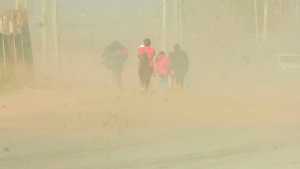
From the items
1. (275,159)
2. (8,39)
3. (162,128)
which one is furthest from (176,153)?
(8,39)

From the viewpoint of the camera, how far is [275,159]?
12.8 meters

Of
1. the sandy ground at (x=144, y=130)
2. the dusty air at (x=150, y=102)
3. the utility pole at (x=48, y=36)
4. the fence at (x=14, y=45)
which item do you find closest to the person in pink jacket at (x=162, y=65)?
the dusty air at (x=150, y=102)

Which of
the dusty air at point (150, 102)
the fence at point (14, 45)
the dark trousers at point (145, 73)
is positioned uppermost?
the fence at point (14, 45)

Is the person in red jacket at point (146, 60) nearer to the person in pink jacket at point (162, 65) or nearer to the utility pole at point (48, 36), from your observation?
the person in pink jacket at point (162, 65)

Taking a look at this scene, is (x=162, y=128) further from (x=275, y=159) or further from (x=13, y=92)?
(x=13, y=92)

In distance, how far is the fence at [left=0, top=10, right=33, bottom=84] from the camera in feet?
86.2

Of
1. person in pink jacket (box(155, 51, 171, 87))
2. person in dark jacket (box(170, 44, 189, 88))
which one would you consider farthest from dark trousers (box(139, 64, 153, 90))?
person in dark jacket (box(170, 44, 189, 88))

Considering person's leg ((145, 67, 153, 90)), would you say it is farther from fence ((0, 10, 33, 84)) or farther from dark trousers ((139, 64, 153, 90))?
fence ((0, 10, 33, 84))

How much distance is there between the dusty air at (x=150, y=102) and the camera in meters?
13.4

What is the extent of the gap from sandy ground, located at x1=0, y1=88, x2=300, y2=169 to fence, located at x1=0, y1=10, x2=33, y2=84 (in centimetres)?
111

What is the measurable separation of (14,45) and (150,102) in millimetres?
5687

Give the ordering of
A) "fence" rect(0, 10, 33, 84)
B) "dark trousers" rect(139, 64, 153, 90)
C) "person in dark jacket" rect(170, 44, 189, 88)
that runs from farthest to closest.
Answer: "fence" rect(0, 10, 33, 84), "person in dark jacket" rect(170, 44, 189, 88), "dark trousers" rect(139, 64, 153, 90)

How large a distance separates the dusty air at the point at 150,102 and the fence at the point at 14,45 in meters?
0.03

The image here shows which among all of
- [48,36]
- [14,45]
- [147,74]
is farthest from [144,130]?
[48,36]
